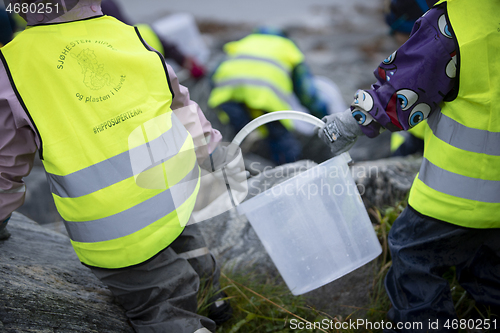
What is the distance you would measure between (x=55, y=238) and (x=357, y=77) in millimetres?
5221

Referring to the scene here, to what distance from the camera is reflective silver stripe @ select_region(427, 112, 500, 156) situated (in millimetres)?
1144

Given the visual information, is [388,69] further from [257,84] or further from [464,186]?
[257,84]

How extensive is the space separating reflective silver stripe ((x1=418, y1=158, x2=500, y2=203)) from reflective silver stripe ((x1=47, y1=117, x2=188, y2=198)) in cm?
100

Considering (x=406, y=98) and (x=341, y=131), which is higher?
(x=406, y=98)

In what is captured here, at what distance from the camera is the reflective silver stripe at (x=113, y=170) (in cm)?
117

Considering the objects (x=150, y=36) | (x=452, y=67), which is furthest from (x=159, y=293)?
(x=150, y=36)

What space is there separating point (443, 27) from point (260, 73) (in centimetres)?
197

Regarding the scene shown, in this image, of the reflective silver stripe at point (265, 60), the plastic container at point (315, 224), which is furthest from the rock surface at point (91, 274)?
the reflective silver stripe at point (265, 60)

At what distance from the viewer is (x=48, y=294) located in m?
1.28

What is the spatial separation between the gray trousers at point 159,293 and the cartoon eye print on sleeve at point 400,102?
992mm

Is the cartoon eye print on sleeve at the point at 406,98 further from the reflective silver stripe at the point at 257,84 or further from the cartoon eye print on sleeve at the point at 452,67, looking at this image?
the reflective silver stripe at the point at 257,84

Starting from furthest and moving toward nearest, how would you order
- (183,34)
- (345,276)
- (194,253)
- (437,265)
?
(183,34)
(345,276)
(194,253)
(437,265)

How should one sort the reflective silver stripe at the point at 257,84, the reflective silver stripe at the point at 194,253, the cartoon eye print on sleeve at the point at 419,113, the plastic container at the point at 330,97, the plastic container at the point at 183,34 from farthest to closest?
1. the plastic container at the point at 183,34
2. the plastic container at the point at 330,97
3. the reflective silver stripe at the point at 257,84
4. the reflective silver stripe at the point at 194,253
5. the cartoon eye print on sleeve at the point at 419,113

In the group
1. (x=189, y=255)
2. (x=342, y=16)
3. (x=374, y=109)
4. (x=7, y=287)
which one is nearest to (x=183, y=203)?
(x=189, y=255)
